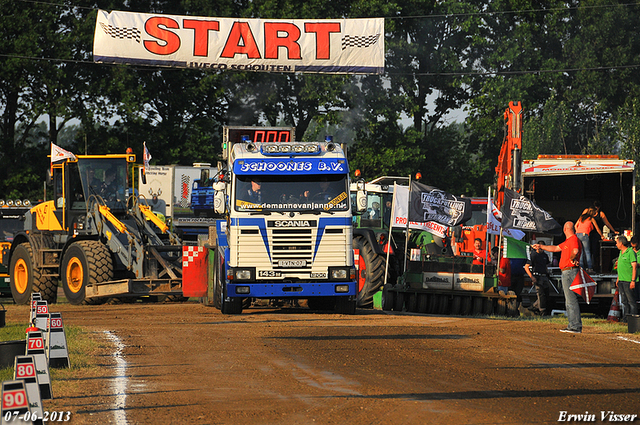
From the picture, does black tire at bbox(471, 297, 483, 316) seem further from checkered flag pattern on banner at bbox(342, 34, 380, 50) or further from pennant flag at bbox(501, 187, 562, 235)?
checkered flag pattern on banner at bbox(342, 34, 380, 50)

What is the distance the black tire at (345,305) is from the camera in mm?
18344

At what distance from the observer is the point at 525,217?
19969 mm

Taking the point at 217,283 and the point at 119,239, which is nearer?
the point at 217,283

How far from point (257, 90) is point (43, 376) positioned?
129 ft

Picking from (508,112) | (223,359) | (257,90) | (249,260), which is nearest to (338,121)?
(257,90)

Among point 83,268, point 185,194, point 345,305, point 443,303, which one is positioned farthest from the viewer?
point 185,194

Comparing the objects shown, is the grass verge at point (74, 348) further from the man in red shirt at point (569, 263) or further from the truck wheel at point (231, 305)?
the man in red shirt at point (569, 263)

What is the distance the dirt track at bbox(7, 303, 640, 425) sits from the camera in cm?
820

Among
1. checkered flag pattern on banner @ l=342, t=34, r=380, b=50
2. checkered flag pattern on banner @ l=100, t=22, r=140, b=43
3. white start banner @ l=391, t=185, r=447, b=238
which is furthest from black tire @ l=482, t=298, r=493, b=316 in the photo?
checkered flag pattern on banner @ l=100, t=22, r=140, b=43

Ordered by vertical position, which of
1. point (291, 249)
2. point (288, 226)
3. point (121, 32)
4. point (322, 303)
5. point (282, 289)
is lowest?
point (322, 303)

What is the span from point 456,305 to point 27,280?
11.5m

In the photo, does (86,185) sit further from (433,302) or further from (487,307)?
(487,307)

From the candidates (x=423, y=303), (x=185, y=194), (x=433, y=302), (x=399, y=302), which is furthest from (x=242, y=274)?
(x=185, y=194)

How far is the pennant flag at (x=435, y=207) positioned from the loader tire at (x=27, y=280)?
966 centimetres
